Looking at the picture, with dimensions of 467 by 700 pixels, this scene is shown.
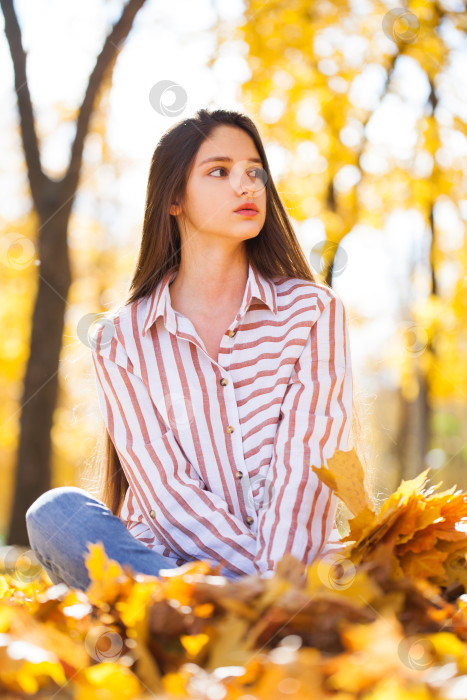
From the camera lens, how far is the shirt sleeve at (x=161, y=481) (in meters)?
1.82

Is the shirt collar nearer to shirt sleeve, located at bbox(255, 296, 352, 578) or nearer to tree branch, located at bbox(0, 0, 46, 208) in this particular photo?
shirt sleeve, located at bbox(255, 296, 352, 578)

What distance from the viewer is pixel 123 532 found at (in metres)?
1.59

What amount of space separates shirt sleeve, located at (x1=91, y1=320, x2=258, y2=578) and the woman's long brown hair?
0.26 metres

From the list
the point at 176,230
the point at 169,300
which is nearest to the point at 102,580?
the point at 169,300

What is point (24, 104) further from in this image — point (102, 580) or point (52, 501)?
point (102, 580)

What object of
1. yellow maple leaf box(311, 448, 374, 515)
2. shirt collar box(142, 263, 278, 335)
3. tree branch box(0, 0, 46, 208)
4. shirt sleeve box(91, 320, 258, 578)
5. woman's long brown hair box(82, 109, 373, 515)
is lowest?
shirt sleeve box(91, 320, 258, 578)

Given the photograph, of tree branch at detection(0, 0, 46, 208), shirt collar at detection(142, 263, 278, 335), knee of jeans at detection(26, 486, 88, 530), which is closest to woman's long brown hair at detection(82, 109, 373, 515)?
shirt collar at detection(142, 263, 278, 335)

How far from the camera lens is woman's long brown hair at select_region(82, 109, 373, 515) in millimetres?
2369

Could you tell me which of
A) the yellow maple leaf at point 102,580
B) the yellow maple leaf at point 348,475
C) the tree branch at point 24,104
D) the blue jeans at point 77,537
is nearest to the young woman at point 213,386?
the blue jeans at point 77,537

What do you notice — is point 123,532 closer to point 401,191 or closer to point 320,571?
point 320,571

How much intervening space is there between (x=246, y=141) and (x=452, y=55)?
274cm

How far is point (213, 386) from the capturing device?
82.7 inches

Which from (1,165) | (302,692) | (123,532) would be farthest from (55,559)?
(1,165)

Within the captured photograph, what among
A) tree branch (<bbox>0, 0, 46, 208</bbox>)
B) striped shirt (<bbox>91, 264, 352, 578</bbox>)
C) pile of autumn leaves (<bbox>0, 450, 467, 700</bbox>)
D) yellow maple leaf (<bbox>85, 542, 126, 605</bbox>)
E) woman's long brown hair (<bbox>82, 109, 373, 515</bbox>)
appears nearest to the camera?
pile of autumn leaves (<bbox>0, 450, 467, 700</bbox>)
